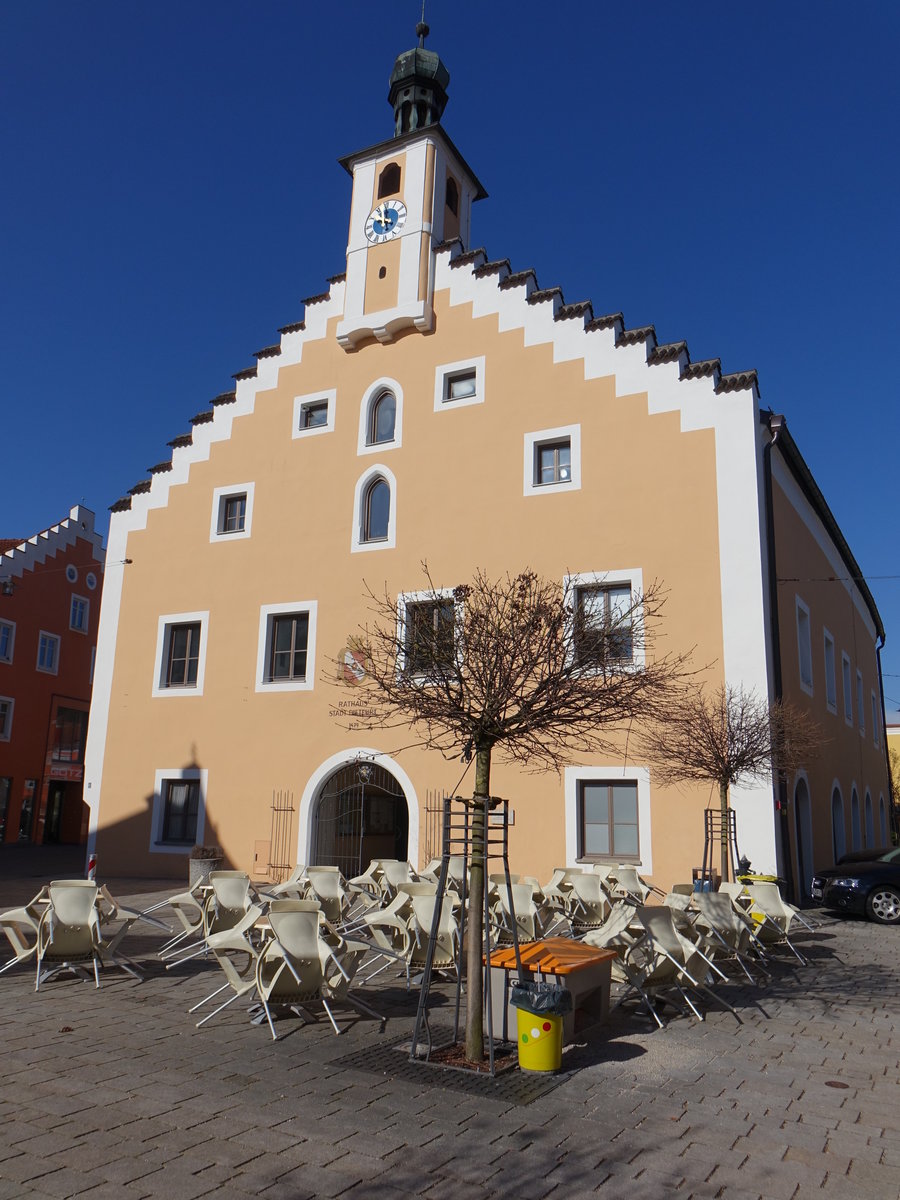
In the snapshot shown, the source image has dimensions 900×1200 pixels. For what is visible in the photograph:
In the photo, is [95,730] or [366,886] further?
[95,730]

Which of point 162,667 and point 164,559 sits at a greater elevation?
point 164,559

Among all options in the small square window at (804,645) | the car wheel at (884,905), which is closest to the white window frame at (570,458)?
the small square window at (804,645)

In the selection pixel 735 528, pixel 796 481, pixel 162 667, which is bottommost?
pixel 162 667

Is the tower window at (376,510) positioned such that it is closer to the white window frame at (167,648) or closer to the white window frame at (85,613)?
the white window frame at (167,648)

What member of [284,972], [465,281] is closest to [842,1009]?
[284,972]

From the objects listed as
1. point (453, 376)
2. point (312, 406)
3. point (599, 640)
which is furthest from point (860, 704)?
point (599, 640)

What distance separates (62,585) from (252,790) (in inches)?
737

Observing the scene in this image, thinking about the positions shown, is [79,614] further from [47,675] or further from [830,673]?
[830,673]

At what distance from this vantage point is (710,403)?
16750 millimetres

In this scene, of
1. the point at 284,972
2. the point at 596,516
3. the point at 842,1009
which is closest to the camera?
the point at 284,972

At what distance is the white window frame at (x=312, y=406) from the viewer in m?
21.1

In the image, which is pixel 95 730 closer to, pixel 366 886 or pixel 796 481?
pixel 366 886

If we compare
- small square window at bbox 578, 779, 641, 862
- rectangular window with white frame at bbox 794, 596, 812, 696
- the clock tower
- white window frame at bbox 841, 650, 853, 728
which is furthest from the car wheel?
the clock tower

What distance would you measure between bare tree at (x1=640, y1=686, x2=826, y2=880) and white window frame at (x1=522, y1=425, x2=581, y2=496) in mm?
5067
